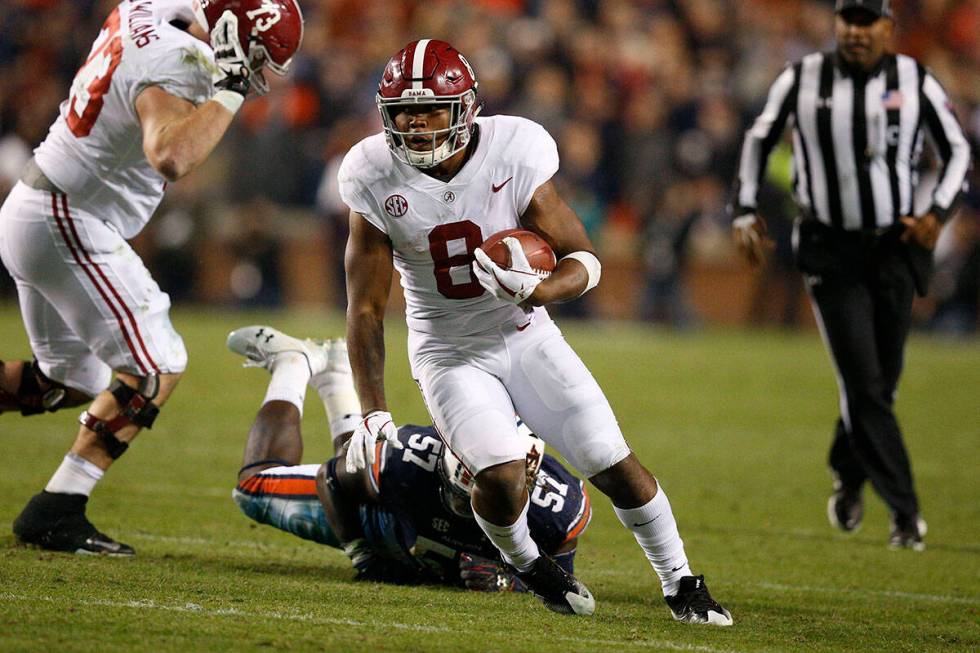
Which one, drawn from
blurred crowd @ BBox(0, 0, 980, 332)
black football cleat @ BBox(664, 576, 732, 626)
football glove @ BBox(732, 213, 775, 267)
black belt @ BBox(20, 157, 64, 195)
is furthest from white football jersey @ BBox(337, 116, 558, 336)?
blurred crowd @ BBox(0, 0, 980, 332)

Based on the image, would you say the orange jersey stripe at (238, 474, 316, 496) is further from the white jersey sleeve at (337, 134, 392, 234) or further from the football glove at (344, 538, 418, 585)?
the white jersey sleeve at (337, 134, 392, 234)

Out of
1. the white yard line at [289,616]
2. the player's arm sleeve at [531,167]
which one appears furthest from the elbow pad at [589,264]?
the white yard line at [289,616]

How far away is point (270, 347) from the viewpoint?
523 centimetres

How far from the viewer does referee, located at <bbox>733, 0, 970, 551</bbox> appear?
226 inches

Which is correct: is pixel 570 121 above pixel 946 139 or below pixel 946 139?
below

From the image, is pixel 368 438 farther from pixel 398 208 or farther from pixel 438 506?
pixel 398 208

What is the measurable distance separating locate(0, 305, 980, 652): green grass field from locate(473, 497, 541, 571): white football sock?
152 millimetres

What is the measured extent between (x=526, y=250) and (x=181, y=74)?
1413mm

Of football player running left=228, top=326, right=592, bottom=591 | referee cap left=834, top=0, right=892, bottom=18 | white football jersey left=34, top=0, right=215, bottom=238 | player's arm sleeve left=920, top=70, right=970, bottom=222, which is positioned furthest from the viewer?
player's arm sleeve left=920, top=70, right=970, bottom=222

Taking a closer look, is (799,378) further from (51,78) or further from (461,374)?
(51,78)

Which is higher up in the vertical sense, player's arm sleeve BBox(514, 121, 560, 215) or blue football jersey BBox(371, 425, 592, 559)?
player's arm sleeve BBox(514, 121, 560, 215)

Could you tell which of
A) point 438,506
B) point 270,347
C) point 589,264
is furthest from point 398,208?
point 270,347

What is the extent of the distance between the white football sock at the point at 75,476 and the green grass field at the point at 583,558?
0.25 meters

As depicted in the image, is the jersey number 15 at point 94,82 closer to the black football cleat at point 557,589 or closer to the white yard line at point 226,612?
the white yard line at point 226,612
